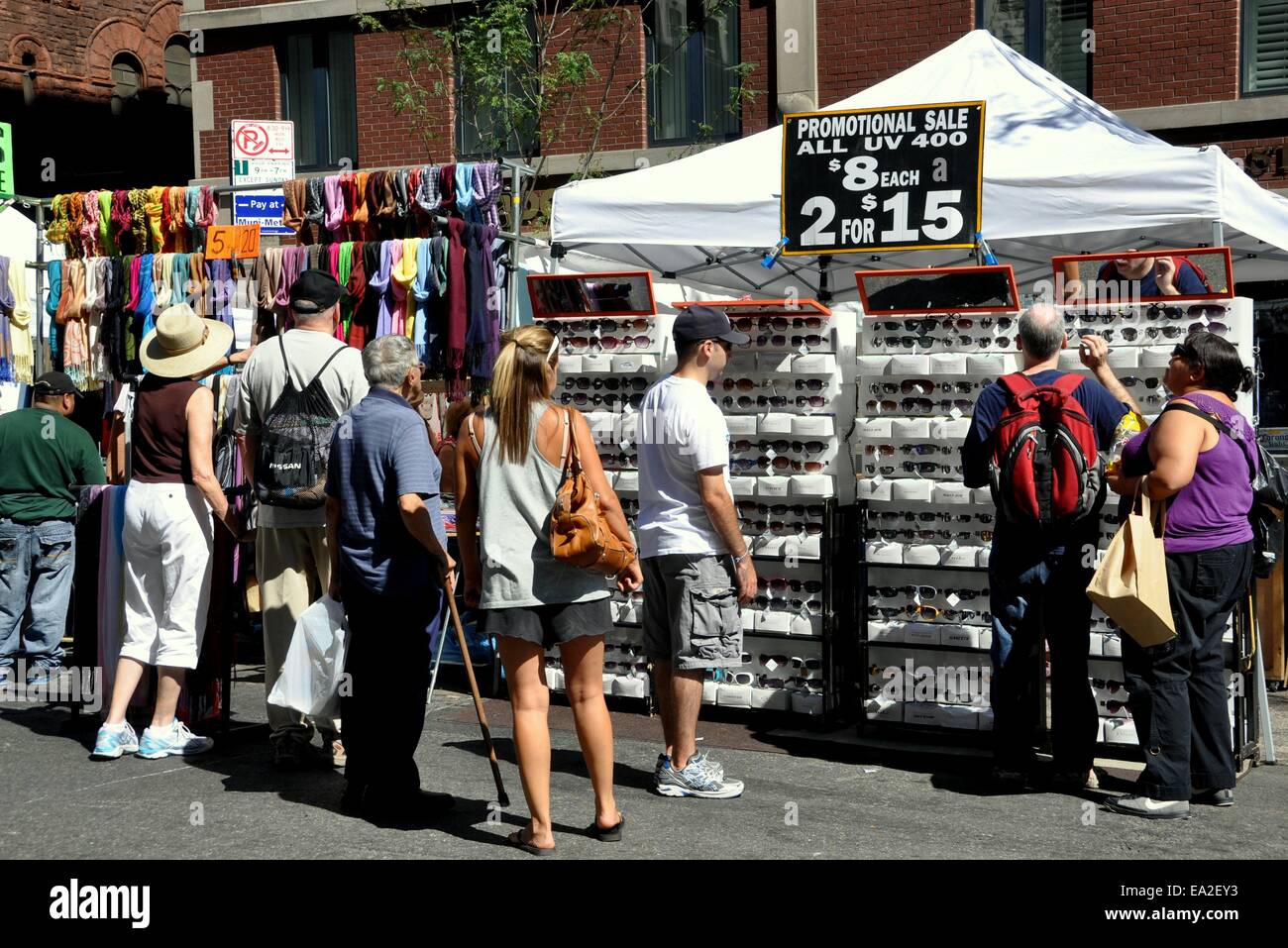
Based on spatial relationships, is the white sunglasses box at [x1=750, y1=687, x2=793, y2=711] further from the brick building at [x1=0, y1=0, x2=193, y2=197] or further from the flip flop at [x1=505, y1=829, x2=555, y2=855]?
the brick building at [x1=0, y1=0, x2=193, y2=197]

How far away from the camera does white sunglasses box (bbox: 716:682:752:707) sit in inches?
301

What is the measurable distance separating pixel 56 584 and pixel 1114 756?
6.11m

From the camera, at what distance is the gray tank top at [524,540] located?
5176 mm

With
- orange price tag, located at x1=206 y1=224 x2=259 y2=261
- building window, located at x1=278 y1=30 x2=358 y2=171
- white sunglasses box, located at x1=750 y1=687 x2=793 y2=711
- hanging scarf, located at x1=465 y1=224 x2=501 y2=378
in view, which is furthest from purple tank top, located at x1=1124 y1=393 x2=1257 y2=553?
building window, located at x1=278 y1=30 x2=358 y2=171

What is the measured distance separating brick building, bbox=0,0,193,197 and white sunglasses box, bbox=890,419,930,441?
2065 centimetres

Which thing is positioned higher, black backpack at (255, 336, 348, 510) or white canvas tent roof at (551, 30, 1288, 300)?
white canvas tent roof at (551, 30, 1288, 300)

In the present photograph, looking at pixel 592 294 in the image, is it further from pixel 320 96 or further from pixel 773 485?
pixel 320 96

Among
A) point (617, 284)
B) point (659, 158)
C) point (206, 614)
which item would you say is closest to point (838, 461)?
point (617, 284)

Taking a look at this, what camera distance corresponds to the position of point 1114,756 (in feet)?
23.2

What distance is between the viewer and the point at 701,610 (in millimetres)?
6074

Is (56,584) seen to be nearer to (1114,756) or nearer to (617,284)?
(617,284)

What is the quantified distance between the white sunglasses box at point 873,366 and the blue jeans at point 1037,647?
1.26 m

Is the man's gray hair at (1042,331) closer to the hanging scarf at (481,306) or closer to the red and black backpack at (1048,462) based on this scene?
the red and black backpack at (1048,462)

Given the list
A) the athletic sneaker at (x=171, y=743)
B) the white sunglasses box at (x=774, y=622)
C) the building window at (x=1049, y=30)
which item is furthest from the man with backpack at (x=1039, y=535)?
the building window at (x=1049, y=30)
